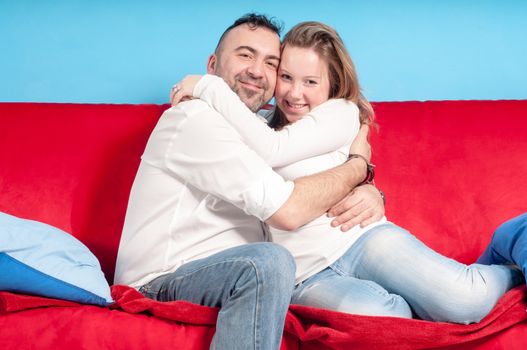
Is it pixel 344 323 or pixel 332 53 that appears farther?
pixel 332 53

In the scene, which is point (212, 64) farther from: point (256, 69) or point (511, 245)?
point (511, 245)

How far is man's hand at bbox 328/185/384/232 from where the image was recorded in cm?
183

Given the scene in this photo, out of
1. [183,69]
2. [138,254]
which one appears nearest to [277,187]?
[138,254]

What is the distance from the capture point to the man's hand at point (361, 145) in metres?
2.05

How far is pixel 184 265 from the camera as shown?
1.71 meters

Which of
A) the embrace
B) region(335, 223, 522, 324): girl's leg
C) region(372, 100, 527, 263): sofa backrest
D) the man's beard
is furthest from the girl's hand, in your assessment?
region(372, 100, 527, 263): sofa backrest

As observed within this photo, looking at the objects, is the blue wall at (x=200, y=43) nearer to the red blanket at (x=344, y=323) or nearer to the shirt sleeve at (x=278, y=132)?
the shirt sleeve at (x=278, y=132)

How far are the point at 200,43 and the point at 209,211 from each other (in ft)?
3.98

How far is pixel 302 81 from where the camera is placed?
206 cm

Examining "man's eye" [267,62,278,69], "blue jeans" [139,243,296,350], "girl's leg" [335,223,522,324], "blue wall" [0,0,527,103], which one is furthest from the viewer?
"blue wall" [0,0,527,103]

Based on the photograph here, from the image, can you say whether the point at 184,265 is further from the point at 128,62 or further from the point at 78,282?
the point at 128,62

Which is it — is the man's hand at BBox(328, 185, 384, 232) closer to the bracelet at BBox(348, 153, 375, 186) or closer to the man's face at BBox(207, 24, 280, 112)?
the bracelet at BBox(348, 153, 375, 186)

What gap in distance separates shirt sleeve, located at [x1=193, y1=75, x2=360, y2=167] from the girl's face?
8cm

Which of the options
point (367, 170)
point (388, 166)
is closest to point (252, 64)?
point (367, 170)
